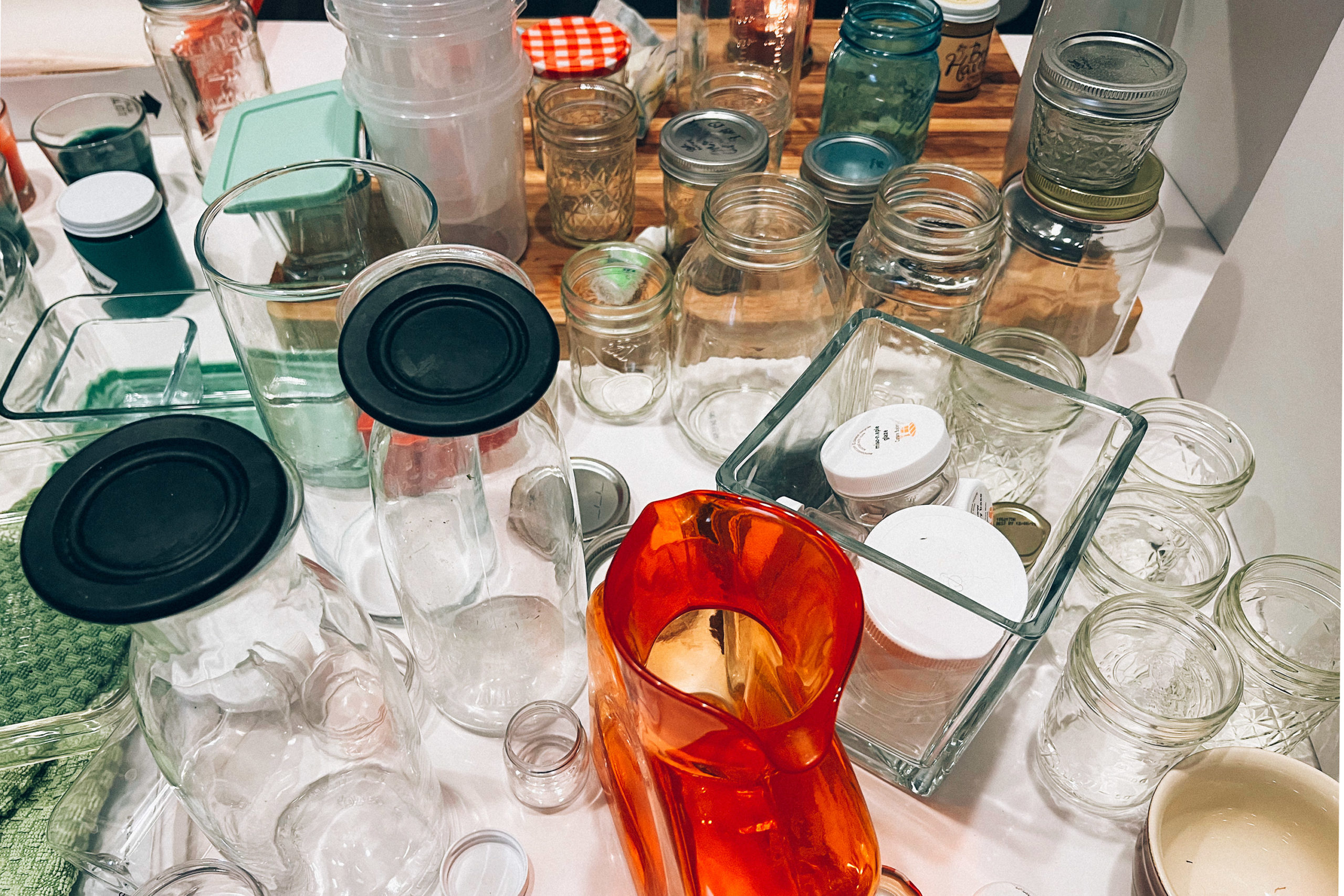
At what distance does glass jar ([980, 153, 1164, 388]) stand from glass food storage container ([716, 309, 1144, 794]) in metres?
0.15

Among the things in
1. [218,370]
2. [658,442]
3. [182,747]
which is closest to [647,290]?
[658,442]

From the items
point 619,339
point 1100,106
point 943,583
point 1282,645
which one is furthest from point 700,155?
point 1282,645

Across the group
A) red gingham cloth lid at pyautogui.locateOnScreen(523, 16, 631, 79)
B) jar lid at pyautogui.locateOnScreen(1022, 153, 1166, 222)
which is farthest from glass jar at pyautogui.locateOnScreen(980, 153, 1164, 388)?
red gingham cloth lid at pyautogui.locateOnScreen(523, 16, 631, 79)

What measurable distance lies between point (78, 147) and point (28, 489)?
1.01 feet

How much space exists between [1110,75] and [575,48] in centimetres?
43

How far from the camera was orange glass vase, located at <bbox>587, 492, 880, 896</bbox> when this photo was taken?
330mm

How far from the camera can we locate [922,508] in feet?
1.50

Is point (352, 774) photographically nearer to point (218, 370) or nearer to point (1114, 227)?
point (218, 370)

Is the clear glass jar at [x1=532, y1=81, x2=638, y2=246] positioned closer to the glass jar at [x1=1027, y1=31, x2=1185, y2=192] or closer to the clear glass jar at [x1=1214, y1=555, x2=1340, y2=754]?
the glass jar at [x1=1027, y1=31, x2=1185, y2=192]

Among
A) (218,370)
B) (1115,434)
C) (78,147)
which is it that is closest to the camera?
(1115,434)

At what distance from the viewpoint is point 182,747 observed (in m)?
0.38

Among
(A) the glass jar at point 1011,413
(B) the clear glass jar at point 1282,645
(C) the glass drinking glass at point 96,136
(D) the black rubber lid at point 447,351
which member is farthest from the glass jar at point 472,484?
(C) the glass drinking glass at point 96,136

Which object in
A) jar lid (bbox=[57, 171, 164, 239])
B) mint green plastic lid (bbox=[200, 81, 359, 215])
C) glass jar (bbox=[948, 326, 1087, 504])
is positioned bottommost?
glass jar (bbox=[948, 326, 1087, 504])

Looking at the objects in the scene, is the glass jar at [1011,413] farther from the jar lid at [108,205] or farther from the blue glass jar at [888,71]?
the jar lid at [108,205]
